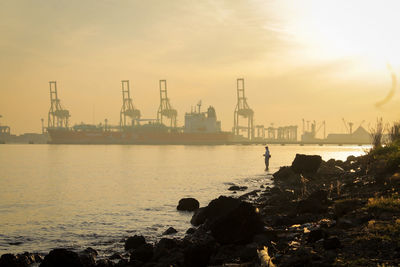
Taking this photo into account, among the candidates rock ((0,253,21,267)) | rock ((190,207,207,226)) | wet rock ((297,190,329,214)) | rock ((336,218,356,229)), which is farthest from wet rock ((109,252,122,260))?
rock ((336,218,356,229))

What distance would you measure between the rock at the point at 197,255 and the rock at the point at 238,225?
5.50 feet

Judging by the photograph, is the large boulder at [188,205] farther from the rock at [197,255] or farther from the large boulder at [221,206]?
the rock at [197,255]

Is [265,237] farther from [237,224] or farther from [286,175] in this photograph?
[286,175]

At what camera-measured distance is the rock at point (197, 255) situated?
9289mm

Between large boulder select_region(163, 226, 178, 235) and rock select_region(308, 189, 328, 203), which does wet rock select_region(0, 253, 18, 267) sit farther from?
rock select_region(308, 189, 328, 203)

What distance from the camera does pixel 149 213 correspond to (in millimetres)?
22203

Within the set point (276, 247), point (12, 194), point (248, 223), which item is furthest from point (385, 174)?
point (12, 194)

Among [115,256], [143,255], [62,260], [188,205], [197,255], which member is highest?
[197,255]

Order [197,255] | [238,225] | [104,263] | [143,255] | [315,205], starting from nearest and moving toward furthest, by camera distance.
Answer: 1. [197,255]
2. [104,263]
3. [143,255]
4. [238,225]
5. [315,205]

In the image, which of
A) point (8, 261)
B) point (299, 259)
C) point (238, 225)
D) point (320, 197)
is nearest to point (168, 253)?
point (238, 225)

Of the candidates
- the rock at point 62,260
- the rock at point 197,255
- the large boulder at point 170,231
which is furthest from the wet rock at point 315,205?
the rock at point 62,260

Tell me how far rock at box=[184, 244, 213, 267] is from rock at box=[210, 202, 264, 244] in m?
1.68

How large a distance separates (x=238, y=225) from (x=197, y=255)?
7.49 ft

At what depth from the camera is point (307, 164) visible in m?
31.7
